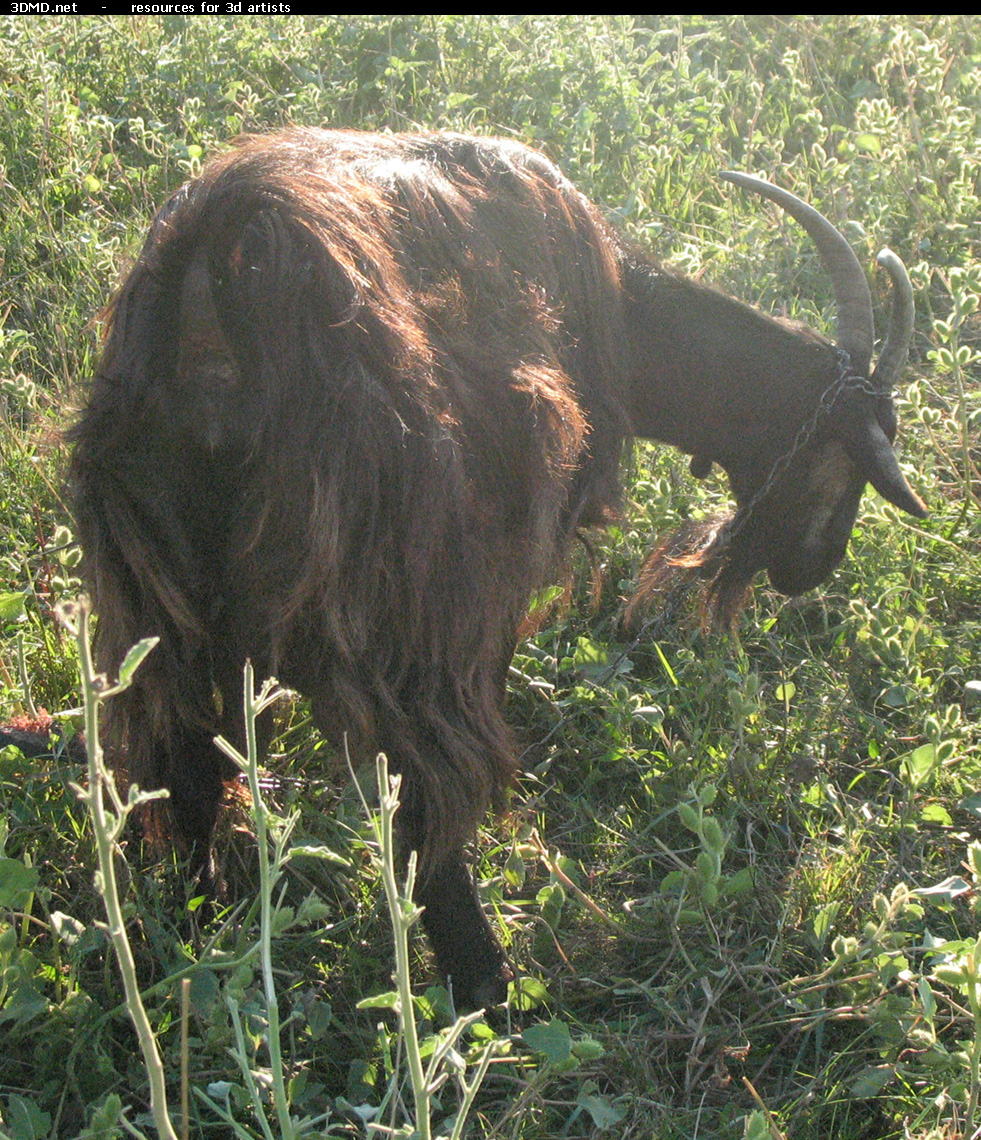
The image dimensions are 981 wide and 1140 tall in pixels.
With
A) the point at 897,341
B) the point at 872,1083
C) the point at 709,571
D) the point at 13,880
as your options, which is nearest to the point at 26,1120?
the point at 13,880

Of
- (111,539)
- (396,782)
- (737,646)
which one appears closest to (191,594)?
(111,539)

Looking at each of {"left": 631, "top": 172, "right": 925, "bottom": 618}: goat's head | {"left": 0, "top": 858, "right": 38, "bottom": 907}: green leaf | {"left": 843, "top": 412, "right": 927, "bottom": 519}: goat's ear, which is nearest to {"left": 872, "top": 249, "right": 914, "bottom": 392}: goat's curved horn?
{"left": 631, "top": 172, "right": 925, "bottom": 618}: goat's head

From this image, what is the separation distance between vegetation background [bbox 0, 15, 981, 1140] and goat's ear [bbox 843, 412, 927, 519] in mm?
442

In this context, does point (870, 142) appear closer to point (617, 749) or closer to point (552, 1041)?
point (617, 749)

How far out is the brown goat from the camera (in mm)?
2014

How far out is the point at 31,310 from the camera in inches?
165

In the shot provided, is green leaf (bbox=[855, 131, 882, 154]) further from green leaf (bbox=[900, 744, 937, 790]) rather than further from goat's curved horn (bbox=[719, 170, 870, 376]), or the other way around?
green leaf (bbox=[900, 744, 937, 790])

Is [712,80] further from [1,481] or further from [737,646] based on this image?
[1,481]

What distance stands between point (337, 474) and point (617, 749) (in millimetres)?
1349

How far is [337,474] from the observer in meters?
1.99

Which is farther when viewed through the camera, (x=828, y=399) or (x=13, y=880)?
(x=828, y=399)

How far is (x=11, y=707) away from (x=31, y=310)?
175 cm

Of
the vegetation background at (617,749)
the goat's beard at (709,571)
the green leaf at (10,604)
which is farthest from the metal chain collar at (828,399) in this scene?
the green leaf at (10,604)

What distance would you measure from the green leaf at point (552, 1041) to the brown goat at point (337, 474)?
356 millimetres
